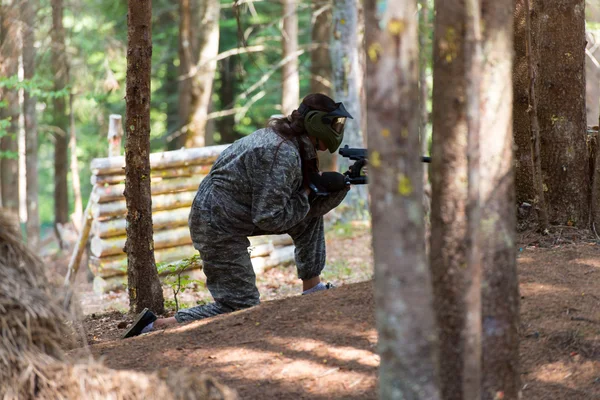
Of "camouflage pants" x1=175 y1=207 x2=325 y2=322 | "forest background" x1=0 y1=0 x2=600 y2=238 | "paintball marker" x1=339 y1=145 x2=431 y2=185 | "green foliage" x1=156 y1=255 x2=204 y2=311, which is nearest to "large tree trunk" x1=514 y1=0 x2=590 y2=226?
"paintball marker" x1=339 y1=145 x2=431 y2=185

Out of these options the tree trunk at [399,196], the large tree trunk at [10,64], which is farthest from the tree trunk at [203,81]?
the tree trunk at [399,196]

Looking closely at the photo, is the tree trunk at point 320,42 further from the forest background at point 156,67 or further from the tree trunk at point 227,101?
the tree trunk at point 227,101

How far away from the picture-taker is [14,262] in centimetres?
349

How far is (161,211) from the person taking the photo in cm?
1034

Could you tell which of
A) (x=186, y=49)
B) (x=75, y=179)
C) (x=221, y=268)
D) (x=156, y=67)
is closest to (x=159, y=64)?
(x=156, y=67)

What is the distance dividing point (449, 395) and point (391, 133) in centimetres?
130

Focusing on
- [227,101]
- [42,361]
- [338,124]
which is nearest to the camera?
[42,361]

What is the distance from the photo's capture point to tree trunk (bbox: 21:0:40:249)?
52.5 ft

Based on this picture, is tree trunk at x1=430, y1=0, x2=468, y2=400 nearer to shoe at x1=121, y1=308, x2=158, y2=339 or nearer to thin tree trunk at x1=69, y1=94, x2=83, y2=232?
shoe at x1=121, y1=308, x2=158, y2=339

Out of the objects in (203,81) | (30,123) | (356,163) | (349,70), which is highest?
(203,81)

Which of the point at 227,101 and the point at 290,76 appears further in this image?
the point at 227,101

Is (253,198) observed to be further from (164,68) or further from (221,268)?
(164,68)

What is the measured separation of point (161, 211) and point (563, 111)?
606 centimetres

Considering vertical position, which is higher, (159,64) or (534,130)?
(159,64)
